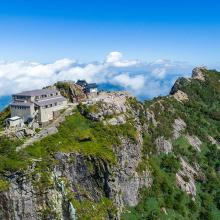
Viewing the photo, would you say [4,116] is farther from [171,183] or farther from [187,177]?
[187,177]

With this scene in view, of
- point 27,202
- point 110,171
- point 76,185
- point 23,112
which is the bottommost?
point 27,202

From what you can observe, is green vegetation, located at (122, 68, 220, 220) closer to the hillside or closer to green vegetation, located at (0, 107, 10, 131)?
the hillside

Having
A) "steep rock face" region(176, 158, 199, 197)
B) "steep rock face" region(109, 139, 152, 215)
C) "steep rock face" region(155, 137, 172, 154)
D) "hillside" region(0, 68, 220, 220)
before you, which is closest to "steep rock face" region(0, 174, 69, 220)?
"hillside" region(0, 68, 220, 220)

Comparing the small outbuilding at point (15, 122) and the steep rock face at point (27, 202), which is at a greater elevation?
the small outbuilding at point (15, 122)

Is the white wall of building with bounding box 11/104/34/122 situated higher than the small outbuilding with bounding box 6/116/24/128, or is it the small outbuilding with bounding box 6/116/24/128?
the white wall of building with bounding box 11/104/34/122

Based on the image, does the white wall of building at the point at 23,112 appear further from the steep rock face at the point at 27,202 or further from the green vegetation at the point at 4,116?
the steep rock face at the point at 27,202

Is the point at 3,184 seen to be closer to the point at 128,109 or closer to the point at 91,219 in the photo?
the point at 91,219

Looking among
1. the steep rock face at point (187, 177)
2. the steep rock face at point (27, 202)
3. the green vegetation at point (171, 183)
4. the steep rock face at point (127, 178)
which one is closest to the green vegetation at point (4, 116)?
the steep rock face at point (27, 202)

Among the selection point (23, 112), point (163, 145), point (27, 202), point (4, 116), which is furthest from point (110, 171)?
point (163, 145)

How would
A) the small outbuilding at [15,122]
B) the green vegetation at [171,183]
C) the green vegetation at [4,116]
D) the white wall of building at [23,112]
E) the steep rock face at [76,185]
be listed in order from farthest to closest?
the green vegetation at [171,183], the green vegetation at [4,116], the white wall of building at [23,112], the small outbuilding at [15,122], the steep rock face at [76,185]
